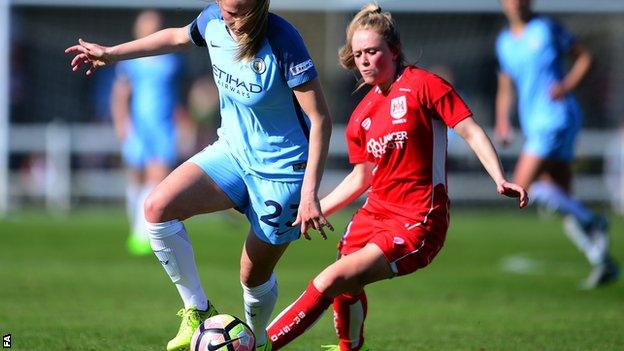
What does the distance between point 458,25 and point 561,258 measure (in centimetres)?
971

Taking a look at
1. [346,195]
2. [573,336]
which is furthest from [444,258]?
[346,195]

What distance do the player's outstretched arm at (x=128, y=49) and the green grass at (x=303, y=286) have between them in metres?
1.76

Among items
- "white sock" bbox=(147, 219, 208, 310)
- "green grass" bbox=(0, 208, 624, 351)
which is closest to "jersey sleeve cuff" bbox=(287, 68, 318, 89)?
"white sock" bbox=(147, 219, 208, 310)

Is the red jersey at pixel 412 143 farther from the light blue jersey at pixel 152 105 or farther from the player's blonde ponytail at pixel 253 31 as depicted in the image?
the light blue jersey at pixel 152 105

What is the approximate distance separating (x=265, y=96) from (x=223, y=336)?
136 cm

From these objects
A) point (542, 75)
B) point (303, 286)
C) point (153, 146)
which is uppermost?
point (542, 75)

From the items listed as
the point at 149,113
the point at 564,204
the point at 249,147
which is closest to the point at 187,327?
the point at 249,147

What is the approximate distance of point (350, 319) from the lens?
6.76m

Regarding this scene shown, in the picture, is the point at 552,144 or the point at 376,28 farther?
the point at 552,144

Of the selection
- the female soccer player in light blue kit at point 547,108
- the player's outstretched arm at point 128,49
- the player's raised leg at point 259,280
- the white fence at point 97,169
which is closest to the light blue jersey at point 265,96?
the player's outstretched arm at point 128,49

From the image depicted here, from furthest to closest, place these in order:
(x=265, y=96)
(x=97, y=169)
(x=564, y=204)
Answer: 1. (x=97, y=169)
2. (x=564, y=204)
3. (x=265, y=96)

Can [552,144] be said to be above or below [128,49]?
below

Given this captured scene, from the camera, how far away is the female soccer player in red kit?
637 centimetres

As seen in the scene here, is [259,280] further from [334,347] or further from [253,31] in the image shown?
[253,31]
